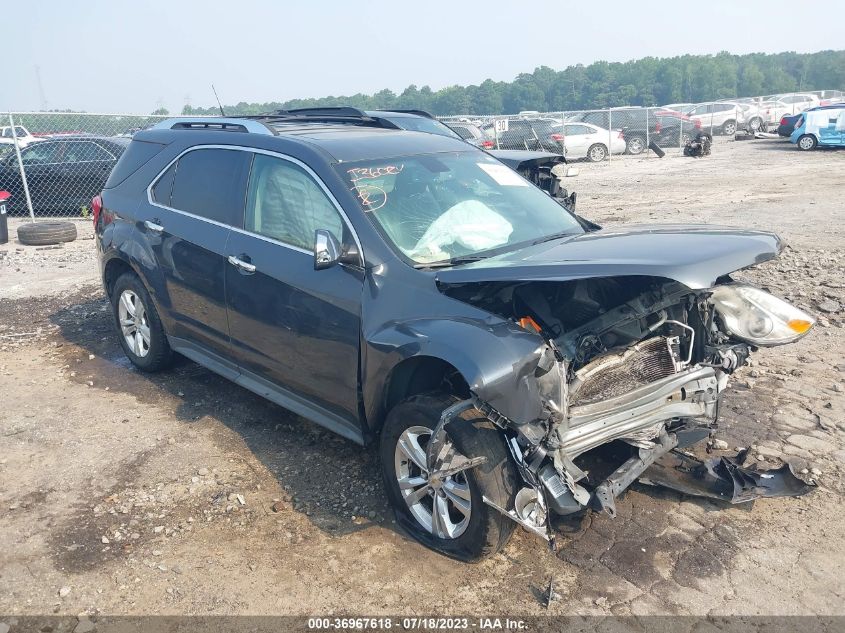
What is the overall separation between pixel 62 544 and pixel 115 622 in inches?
30.3

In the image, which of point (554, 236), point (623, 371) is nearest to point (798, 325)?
point (623, 371)

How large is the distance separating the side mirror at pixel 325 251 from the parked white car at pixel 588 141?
22276 millimetres

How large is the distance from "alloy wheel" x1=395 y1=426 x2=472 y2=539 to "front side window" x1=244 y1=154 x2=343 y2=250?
1.19 m

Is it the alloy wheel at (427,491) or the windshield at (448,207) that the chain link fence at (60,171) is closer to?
the windshield at (448,207)

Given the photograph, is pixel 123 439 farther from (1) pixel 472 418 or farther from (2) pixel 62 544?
(1) pixel 472 418

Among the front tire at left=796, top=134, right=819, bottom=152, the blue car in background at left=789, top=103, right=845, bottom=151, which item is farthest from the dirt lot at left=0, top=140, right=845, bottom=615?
the front tire at left=796, top=134, right=819, bottom=152

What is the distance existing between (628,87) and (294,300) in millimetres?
75544

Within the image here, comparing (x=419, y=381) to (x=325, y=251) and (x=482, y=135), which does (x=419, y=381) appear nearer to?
(x=325, y=251)

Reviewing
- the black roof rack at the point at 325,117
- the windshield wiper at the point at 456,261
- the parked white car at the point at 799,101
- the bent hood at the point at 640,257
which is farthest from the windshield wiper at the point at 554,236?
the parked white car at the point at 799,101

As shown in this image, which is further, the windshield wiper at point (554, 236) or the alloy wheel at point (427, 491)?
the windshield wiper at point (554, 236)

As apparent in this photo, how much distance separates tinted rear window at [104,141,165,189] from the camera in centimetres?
563

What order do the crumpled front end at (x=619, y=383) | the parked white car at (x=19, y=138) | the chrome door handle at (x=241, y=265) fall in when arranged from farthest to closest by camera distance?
the parked white car at (x=19, y=138) → the chrome door handle at (x=241, y=265) → the crumpled front end at (x=619, y=383)

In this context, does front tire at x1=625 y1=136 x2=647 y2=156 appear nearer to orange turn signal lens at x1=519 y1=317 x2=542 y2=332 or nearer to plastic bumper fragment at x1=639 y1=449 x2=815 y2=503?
plastic bumper fragment at x1=639 y1=449 x2=815 y2=503

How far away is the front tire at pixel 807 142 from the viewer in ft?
79.9
